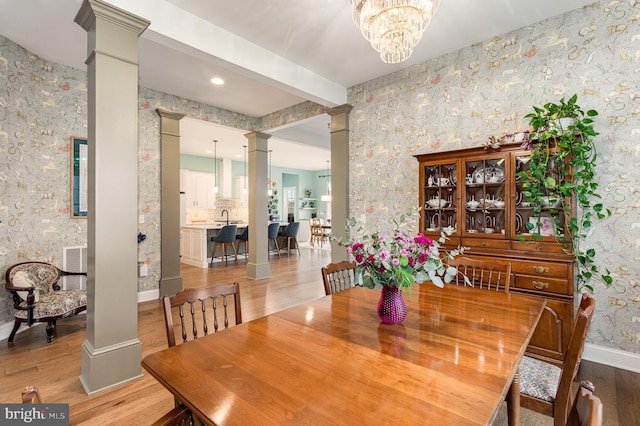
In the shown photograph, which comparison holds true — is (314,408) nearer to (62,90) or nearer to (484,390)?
(484,390)

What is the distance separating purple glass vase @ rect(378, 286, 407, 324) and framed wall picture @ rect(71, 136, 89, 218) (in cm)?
406

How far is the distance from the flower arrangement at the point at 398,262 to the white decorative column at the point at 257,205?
14.6ft

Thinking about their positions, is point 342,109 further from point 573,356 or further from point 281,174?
point 281,174

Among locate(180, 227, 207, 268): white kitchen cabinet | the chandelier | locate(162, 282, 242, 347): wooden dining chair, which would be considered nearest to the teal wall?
locate(180, 227, 207, 268): white kitchen cabinet

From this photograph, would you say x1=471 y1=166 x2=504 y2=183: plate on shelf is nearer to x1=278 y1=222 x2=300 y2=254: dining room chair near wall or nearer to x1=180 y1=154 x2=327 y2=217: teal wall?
x1=278 y1=222 x2=300 y2=254: dining room chair near wall

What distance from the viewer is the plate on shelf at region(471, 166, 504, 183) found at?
116 inches

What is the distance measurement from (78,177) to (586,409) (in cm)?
486

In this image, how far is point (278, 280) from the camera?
565cm

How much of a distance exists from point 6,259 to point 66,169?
45.3 inches

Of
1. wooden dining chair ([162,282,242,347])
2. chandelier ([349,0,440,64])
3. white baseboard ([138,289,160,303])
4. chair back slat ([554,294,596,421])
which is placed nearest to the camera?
chair back slat ([554,294,596,421])

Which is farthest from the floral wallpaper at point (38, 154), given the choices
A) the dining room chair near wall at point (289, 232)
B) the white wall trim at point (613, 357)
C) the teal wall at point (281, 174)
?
the teal wall at point (281, 174)

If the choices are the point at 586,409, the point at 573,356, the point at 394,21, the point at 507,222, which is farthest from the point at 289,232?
the point at 586,409

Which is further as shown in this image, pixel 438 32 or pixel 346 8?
pixel 438 32

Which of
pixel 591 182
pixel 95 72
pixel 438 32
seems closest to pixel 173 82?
pixel 95 72
